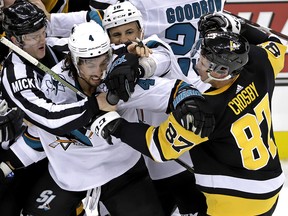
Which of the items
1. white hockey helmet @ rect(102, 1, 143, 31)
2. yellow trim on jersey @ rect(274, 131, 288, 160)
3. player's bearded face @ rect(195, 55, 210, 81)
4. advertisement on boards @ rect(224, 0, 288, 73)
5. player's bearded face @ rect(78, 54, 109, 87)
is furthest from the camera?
yellow trim on jersey @ rect(274, 131, 288, 160)

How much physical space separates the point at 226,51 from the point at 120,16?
59 centimetres

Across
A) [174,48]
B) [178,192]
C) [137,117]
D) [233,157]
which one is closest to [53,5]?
[174,48]

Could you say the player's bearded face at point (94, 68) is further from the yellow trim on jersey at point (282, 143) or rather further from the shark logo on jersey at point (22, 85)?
→ the yellow trim on jersey at point (282, 143)

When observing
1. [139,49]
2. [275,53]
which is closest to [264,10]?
[275,53]

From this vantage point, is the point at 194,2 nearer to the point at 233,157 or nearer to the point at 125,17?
the point at 125,17

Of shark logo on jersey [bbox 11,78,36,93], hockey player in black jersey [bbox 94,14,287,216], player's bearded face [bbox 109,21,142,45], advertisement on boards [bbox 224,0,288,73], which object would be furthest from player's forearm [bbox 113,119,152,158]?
advertisement on boards [bbox 224,0,288,73]

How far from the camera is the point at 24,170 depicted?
2367 millimetres

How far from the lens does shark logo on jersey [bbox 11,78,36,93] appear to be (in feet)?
6.43

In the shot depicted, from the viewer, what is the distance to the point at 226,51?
1.73m

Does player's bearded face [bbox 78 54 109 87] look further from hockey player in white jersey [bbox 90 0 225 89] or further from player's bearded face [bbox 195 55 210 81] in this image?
hockey player in white jersey [bbox 90 0 225 89]

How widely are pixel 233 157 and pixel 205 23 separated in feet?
1.61

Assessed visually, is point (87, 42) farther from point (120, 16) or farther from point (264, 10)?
point (264, 10)

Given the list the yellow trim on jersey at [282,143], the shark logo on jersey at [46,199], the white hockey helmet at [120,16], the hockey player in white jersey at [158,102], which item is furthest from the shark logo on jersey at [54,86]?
the yellow trim on jersey at [282,143]

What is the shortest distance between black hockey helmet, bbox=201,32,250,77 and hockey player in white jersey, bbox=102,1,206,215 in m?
0.23
